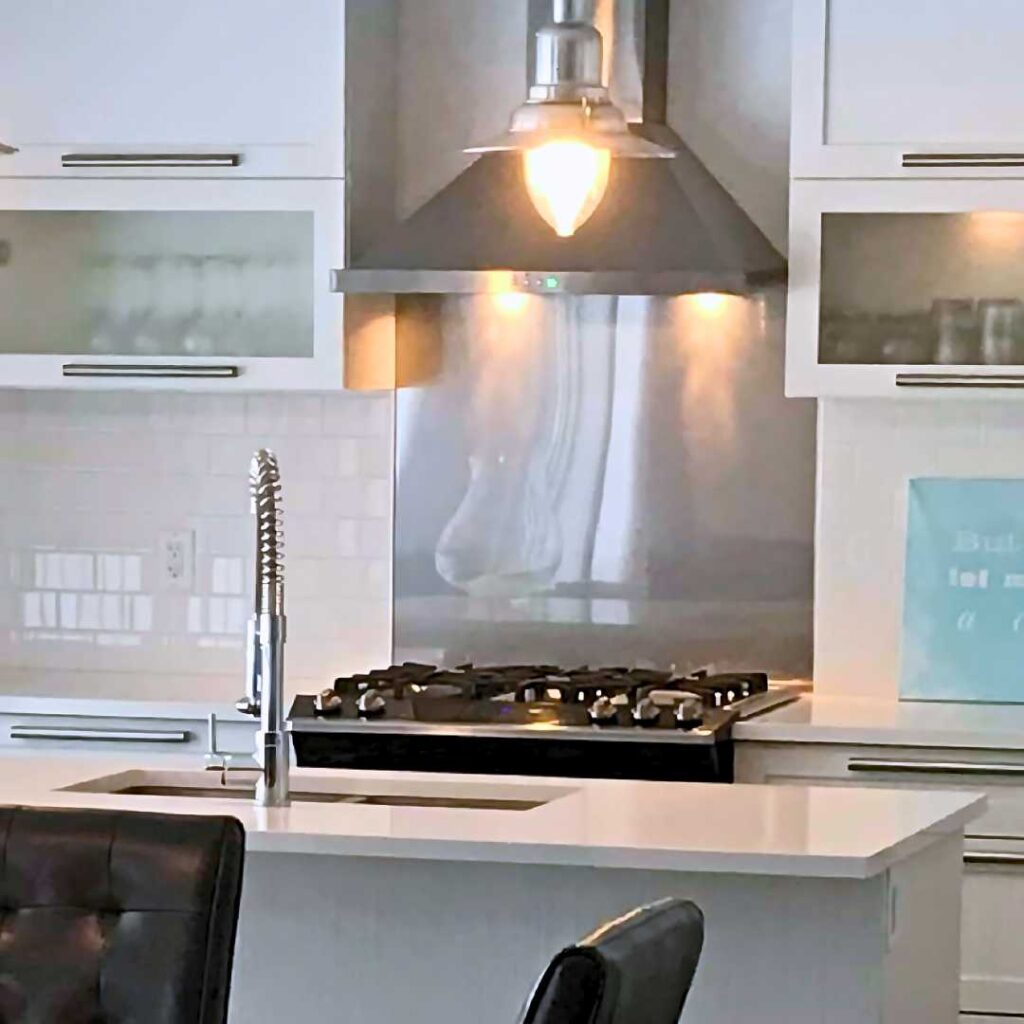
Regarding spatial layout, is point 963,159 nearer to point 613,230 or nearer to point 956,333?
point 956,333

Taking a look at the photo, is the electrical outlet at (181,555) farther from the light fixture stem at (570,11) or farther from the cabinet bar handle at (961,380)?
the cabinet bar handle at (961,380)

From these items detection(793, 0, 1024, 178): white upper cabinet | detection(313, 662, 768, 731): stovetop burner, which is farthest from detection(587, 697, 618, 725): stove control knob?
detection(793, 0, 1024, 178): white upper cabinet

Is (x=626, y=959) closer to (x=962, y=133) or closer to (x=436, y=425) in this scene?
(x=962, y=133)

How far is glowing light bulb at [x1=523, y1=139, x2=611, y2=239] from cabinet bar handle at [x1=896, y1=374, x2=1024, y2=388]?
0.82 meters

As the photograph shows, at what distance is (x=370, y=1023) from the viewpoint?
3.19 metres

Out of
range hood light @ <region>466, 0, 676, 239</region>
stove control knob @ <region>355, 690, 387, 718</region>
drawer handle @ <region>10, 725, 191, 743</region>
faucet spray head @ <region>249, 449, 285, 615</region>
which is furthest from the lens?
drawer handle @ <region>10, 725, 191, 743</region>

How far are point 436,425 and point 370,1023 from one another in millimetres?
2445

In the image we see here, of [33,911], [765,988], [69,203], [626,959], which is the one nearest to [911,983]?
[765,988]

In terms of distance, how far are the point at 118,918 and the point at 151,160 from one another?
9.68 ft

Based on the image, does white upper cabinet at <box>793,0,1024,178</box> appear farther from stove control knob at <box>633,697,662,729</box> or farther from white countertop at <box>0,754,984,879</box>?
white countertop at <box>0,754,984,879</box>

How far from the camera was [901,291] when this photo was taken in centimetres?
484

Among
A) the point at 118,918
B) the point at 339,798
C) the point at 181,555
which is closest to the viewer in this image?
the point at 118,918

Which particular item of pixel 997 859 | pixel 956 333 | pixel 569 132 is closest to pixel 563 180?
pixel 569 132

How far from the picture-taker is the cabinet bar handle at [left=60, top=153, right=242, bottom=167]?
5.02 meters
